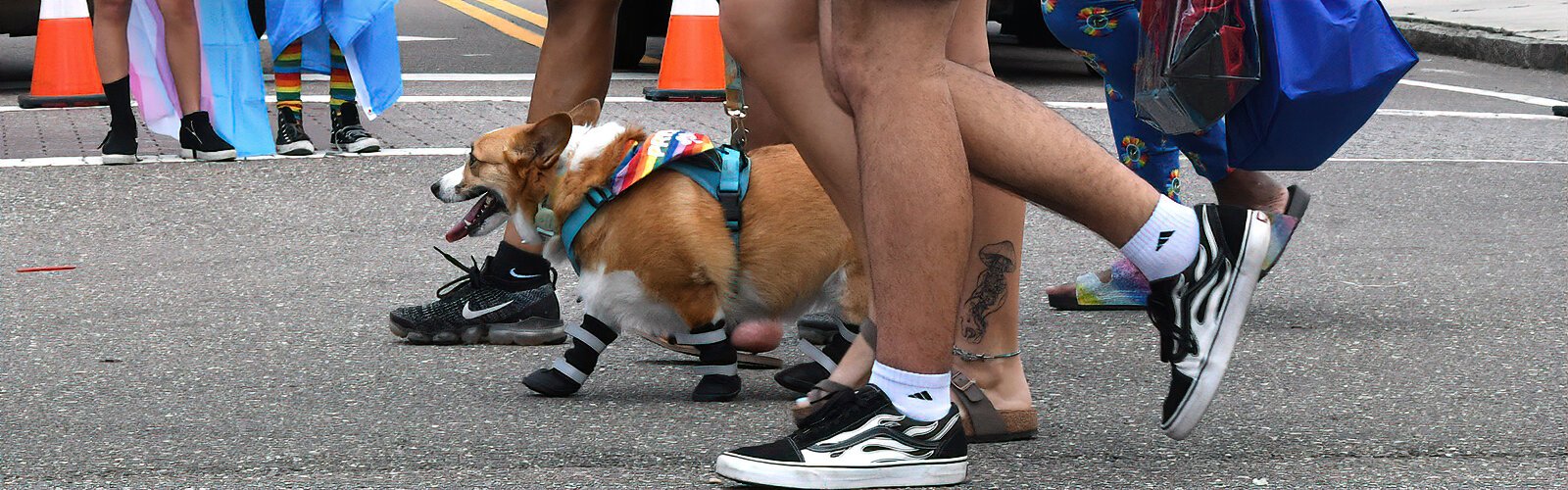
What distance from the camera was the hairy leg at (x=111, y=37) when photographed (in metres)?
6.57

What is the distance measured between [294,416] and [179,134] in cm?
397

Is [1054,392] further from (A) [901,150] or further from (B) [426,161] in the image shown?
(B) [426,161]

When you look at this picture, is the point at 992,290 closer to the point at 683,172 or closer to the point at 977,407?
the point at 977,407

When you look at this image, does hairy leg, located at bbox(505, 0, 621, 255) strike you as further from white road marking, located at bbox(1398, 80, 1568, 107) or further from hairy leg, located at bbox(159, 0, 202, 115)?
white road marking, located at bbox(1398, 80, 1568, 107)

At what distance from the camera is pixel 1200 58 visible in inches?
120

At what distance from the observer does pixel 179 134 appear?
6707mm

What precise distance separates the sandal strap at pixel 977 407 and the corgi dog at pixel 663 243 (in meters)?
0.51

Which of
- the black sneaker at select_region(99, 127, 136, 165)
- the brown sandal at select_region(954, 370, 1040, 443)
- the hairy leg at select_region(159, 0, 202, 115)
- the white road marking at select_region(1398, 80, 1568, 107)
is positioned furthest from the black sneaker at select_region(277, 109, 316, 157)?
the white road marking at select_region(1398, 80, 1568, 107)

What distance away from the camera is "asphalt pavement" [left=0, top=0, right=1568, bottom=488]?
275 centimetres

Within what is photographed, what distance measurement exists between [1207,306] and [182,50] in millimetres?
5061

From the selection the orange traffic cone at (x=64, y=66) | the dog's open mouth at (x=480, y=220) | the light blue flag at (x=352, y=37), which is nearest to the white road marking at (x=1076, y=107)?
the orange traffic cone at (x=64, y=66)

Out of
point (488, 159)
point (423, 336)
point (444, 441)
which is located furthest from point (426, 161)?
point (444, 441)

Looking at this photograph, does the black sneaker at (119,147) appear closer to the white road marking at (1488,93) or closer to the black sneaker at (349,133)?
the black sneaker at (349,133)

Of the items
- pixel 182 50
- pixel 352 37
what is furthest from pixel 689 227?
pixel 182 50
